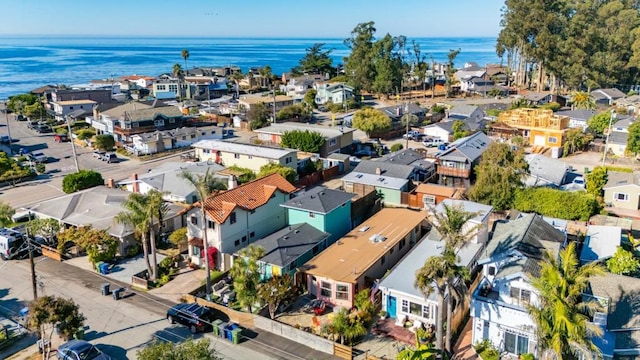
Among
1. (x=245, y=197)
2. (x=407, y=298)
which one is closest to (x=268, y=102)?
(x=245, y=197)

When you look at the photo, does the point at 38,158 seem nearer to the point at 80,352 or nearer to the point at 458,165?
the point at 80,352

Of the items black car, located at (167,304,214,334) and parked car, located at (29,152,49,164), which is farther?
parked car, located at (29,152,49,164)

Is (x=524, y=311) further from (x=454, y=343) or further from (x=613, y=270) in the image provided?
(x=613, y=270)

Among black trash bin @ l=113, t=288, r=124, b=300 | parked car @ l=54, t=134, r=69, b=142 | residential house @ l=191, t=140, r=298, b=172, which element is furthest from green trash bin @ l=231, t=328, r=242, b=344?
parked car @ l=54, t=134, r=69, b=142

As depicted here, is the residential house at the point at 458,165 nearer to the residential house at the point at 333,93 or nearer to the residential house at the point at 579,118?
the residential house at the point at 579,118

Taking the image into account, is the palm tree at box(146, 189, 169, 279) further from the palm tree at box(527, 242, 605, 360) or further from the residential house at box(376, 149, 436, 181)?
the residential house at box(376, 149, 436, 181)

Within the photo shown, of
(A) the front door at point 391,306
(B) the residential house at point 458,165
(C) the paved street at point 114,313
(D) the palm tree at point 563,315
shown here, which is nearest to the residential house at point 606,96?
(B) the residential house at point 458,165
